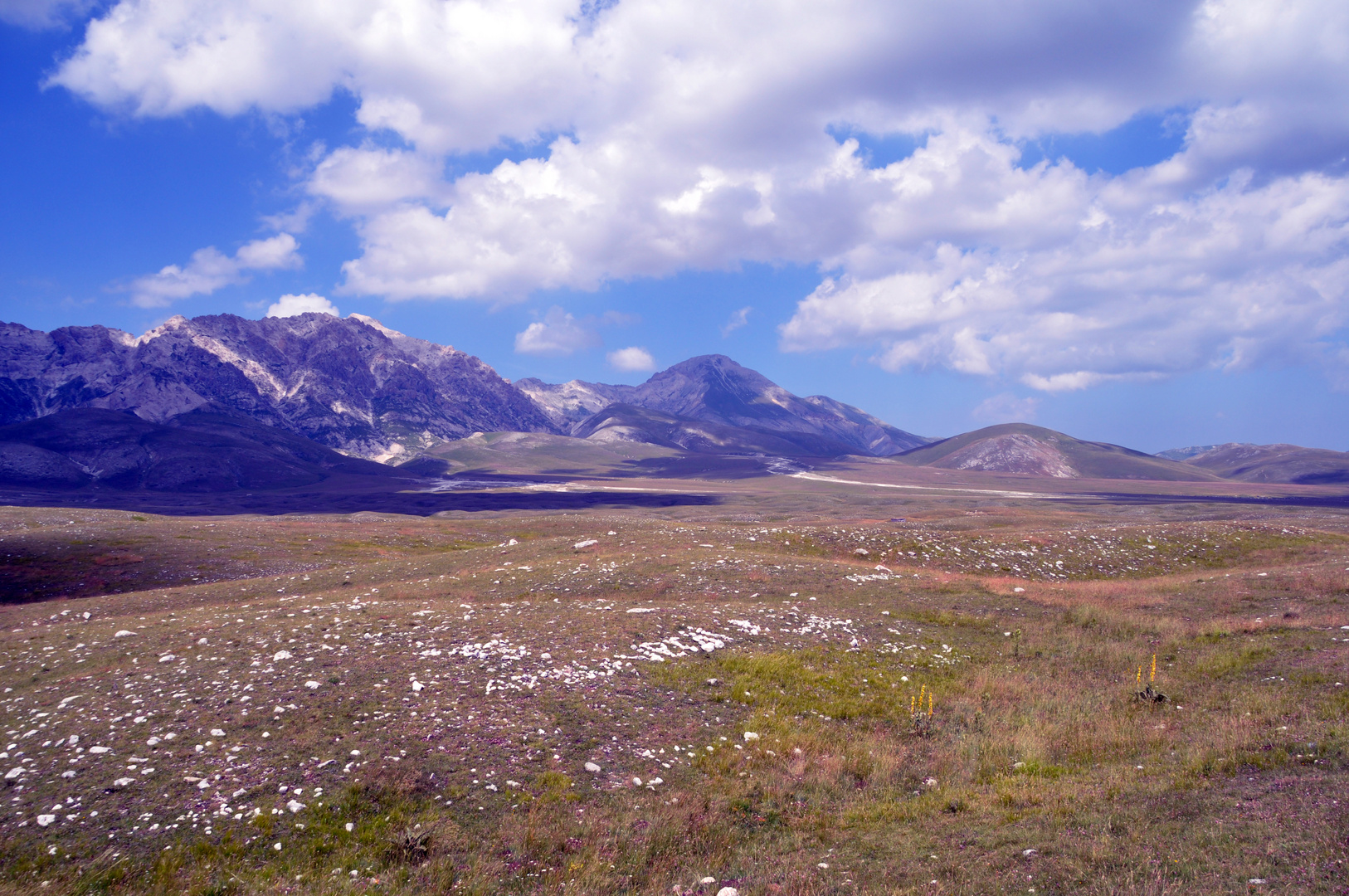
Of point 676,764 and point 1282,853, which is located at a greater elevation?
point 1282,853

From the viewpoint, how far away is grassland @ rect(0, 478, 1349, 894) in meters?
10.2

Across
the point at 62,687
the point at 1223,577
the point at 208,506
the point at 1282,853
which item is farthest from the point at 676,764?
the point at 208,506

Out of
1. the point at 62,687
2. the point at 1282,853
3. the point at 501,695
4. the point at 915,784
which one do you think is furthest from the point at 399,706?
the point at 1282,853

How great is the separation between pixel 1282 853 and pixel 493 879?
11.9 meters

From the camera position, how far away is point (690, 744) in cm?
1518

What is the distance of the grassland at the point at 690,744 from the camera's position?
10.2m

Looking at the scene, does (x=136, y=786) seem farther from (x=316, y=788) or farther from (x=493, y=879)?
(x=493, y=879)

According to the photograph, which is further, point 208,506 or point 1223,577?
point 208,506

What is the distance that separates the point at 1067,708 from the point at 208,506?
23386 cm

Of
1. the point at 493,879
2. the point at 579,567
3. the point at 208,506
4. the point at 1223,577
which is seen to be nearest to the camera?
the point at 493,879

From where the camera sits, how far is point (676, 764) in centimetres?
1427

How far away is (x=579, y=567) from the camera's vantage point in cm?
3706

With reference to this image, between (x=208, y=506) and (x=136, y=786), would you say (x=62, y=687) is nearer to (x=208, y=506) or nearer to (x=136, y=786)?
(x=136, y=786)

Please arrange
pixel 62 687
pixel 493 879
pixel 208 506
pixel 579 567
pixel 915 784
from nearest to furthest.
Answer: pixel 493 879, pixel 915 784, pixel 62 687, pixel 579 567, pixel 208 506
